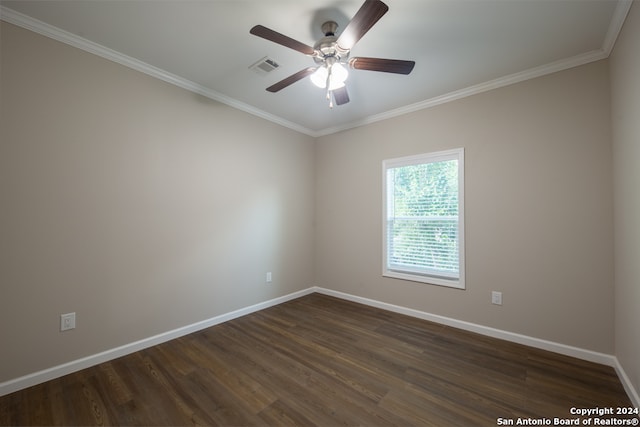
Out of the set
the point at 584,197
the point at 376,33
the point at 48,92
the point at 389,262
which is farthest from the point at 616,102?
the point at 48,92

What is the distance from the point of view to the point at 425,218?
3182 mm

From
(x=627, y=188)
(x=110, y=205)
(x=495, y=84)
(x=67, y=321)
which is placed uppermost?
(x=495, y=84)

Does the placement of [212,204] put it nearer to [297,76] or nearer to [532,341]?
[297,76]

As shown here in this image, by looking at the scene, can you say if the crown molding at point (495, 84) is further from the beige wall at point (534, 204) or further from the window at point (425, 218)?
the window at point (425, 218)

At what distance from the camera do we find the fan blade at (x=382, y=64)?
182 cm

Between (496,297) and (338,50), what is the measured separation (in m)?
2.78

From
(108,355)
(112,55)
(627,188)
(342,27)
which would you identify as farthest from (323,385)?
(112,55)

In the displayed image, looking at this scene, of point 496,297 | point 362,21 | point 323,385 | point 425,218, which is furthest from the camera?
point 425,218

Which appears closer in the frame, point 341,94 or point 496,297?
point 341,94

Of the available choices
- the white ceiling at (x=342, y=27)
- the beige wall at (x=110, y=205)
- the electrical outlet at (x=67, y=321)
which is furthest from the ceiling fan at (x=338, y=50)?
the electrical outlet at (x=67, y=321)

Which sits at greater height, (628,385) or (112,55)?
Answer: (112,55)

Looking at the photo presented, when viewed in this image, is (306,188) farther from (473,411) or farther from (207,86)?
(473,411)

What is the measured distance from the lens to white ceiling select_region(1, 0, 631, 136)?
5.81ft

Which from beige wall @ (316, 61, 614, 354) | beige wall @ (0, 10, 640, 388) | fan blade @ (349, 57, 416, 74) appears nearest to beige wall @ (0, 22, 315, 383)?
beige wall @ (0, 10, 640, 388)
